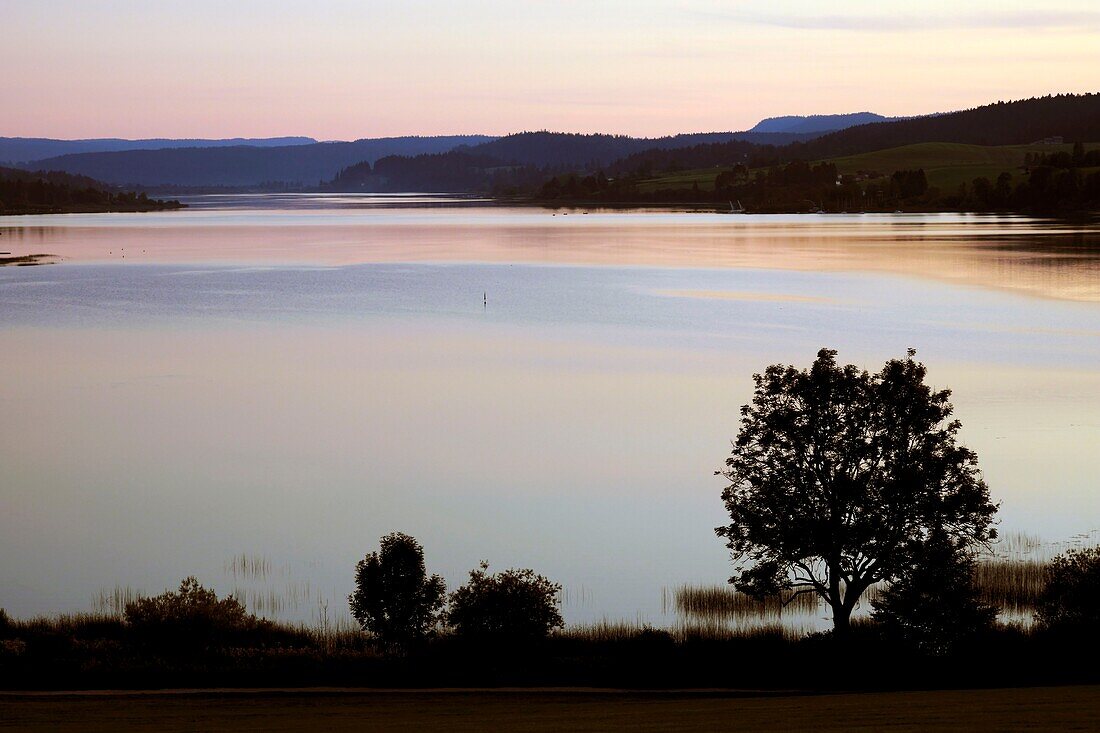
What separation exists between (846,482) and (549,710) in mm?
5381

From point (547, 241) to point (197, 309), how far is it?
4874cm

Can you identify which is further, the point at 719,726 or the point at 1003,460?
the point at 1003,460

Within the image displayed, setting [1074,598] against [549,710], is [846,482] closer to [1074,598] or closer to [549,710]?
[1074,598]

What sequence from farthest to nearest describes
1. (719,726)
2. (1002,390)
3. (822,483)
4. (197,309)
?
(197,309), (1002,390), (822,483), (719,726)

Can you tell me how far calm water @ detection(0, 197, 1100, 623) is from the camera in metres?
18.6

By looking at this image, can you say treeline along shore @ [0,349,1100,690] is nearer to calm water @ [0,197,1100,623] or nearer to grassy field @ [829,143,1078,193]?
calm water @ [0,197,1100,623]

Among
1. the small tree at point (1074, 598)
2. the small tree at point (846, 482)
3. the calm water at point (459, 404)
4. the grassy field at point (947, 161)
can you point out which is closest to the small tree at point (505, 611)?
the calm water at point (459, 404)

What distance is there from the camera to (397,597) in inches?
565

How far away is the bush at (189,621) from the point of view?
45.8 feet

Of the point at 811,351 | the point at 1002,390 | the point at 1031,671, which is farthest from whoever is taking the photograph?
the point at 811,351

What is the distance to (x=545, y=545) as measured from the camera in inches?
738

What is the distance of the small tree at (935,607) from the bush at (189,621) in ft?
23.9

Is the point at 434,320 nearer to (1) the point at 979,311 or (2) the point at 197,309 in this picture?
(2) the point at 197,309

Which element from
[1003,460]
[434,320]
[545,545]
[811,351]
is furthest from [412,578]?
[434,320]
